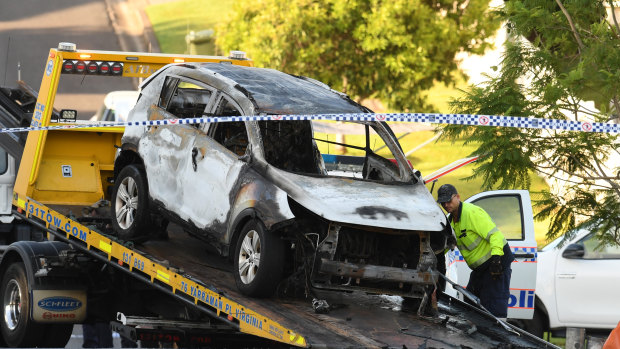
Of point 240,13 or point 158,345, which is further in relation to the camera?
point 240,13

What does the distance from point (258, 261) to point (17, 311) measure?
3473 mm

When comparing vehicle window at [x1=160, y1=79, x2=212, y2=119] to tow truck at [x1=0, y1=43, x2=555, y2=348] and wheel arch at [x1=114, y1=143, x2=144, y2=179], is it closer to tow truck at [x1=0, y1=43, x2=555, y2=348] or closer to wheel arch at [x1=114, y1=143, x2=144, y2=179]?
wheel arch at [x1=114, y1=143, x2=144, y2=179]

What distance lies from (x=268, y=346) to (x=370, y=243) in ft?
4.00

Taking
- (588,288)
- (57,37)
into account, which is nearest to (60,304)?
(588,288)

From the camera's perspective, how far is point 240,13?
1018 inches

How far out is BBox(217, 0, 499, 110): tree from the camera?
2423cm

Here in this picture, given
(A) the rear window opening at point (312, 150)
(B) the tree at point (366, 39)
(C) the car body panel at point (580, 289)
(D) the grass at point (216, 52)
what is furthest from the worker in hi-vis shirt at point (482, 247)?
(B) the tree at point (366, 39)

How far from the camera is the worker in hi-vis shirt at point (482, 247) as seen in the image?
10.1 m

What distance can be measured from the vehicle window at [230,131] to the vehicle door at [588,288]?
4.99 m

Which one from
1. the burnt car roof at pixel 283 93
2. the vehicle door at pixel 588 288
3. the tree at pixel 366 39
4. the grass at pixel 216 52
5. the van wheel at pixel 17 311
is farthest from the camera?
the grass at pixel 216 52

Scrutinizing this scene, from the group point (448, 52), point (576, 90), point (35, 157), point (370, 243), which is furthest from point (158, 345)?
point (448, 52)

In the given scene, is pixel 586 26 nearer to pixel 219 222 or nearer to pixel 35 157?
pixel 219 222

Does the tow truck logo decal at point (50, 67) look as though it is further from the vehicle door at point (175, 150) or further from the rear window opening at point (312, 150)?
the rear window opening at point (312, 150)

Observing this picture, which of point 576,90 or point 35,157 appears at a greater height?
point 576,90
